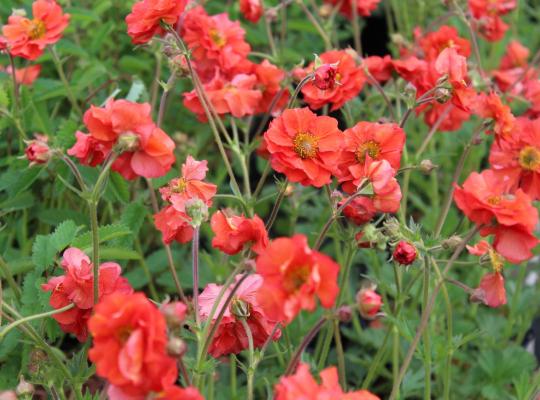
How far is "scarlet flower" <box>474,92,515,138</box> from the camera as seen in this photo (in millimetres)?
1665

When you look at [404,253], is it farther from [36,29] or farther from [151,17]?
[36,29]

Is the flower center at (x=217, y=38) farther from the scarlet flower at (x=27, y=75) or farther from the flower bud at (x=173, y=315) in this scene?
the flower bud at (x=173, y=315)

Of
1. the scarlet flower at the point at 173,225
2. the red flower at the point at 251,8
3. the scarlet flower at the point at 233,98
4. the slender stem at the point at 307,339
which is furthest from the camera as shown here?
the red flower at the point at 251,8

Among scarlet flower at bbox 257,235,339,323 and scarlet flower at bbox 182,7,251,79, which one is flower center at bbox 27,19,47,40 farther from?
scarlet flower at bbox 257,235,339,323

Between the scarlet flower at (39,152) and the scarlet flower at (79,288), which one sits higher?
the scarlet flower at (39,152)

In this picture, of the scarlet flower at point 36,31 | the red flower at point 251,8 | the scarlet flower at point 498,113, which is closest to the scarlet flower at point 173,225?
the scarlet flower at point 36,31

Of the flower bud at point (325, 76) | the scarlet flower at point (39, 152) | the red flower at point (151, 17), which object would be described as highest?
the red flower at point (151, 17)

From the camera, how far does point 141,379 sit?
3.09 feet

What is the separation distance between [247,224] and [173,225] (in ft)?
0.63

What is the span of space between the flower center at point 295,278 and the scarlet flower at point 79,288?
15.9 inches

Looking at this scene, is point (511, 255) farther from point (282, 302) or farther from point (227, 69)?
point (227, 69)

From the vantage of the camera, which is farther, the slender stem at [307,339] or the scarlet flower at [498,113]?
the scarlet flower at [498,113]

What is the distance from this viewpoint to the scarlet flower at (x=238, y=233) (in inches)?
48.9

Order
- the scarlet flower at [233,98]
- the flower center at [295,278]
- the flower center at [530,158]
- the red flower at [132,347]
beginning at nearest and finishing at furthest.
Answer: the red flower at [132,347] < the flower center at [295,278] < the flower center at [530,158] < the scarlet flower at [233,98]
